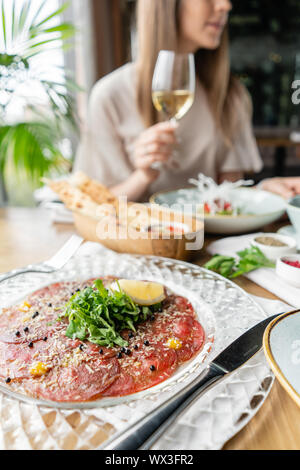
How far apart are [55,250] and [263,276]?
75 cm

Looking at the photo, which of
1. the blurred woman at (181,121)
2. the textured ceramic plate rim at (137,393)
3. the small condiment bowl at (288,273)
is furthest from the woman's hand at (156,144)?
the textured ceramic plate rim at (137,393)

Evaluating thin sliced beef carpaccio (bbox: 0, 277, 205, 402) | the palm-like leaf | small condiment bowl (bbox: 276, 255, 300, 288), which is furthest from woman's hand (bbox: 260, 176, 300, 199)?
the palm-like leaf

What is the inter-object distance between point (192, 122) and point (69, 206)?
51.0 inches

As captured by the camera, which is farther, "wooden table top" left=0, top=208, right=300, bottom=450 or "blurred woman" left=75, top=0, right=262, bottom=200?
"blurred woman" left=75, top=0, right=262, bottom=200

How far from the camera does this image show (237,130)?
2393 mm

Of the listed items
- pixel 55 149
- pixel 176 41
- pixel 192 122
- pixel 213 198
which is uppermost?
pixel 176 41

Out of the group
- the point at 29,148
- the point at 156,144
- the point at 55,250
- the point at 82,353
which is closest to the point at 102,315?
the point at 82,353

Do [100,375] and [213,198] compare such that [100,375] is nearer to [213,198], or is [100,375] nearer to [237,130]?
[213,198]

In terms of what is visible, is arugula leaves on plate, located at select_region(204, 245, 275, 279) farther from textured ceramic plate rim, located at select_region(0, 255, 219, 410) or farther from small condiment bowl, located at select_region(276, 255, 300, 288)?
textured ceramic plate rim, located at select_region(0, 255, 219, 410)

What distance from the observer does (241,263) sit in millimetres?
1041

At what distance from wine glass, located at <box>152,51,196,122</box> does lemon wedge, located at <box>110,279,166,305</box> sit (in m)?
0.85

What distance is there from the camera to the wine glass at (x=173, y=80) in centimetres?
134

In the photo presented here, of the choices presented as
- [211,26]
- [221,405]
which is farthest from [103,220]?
[211,26]

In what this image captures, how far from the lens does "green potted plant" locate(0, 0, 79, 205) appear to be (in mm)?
2287
